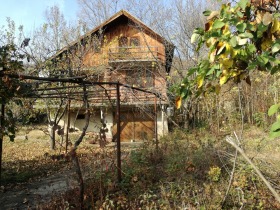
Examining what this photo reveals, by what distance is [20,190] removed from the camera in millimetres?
7594

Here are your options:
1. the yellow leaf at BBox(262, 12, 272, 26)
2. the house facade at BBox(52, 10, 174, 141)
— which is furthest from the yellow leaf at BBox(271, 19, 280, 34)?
the house facade at BBox(52, 10, 174, 141)

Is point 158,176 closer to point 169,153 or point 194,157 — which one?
point 194,157

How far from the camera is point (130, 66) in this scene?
17422 millimetres

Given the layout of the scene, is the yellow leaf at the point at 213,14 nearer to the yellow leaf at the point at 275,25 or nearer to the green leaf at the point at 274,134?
the yellow leaf at the point at 275,25

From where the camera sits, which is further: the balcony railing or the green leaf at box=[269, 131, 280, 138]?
the balcony railing

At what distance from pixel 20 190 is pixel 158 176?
4.02 m

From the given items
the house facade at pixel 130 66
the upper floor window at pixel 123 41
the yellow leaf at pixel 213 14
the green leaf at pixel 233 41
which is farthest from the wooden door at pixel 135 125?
the green leaf at pixel 233 41

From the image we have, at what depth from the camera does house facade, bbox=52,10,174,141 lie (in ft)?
52.1

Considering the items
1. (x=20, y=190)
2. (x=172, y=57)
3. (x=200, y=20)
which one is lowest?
(x=20, y=190)

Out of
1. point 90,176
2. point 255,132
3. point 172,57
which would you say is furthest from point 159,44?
point 90,176

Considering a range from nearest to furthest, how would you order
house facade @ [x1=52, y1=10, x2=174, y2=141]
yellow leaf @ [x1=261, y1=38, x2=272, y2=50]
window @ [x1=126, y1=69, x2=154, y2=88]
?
yellow leaf @ [x1=261, y1=38, x2=272, y2=50], house facade @ [x1=52, y1=10, x2=174, y2=141], window @ [x1=126, y1=69, x2=154, y2=88]

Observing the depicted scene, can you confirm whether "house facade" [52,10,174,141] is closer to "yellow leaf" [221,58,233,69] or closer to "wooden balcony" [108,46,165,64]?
"wooden balcony" [108,46,165,64]

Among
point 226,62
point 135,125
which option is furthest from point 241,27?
point 135,125

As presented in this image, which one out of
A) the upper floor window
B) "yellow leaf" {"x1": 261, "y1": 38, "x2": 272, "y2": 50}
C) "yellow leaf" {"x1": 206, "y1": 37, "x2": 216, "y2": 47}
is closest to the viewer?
"yellow leaf" {"x1": 206, "y1": 37, "x2": 216, "y2": 47}
